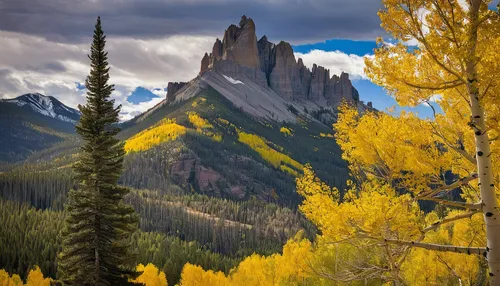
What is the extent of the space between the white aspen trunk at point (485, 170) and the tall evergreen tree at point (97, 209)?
16.6 meters

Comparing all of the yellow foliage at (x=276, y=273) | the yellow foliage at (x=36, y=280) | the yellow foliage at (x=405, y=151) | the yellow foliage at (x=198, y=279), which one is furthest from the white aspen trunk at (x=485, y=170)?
the yellow foliage at (x=36, y=280)

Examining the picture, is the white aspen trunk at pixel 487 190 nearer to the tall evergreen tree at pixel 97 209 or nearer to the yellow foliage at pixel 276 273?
the tall evergreen tree at pixel 97 209

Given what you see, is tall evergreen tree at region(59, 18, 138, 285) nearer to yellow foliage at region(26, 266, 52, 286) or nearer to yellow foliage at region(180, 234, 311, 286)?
yellow foliage at region(180, 234, 311, 286)

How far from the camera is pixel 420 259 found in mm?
24078

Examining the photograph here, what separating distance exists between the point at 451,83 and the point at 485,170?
189 centimetres

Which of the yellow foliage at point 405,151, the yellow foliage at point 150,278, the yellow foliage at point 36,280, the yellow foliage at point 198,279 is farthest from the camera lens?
the yellow foliage at point 36,280

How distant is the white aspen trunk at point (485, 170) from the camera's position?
784 centimetres

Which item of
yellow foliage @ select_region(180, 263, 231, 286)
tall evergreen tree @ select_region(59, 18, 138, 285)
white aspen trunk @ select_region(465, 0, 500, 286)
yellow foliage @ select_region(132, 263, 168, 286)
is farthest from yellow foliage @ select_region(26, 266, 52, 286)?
white aspen trunk @ select_region(465, 0, 500, 286)

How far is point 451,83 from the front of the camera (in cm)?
865

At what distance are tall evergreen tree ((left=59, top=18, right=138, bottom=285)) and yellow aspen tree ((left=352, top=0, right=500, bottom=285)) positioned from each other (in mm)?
14731

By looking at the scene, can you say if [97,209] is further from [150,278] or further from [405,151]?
[150,278]

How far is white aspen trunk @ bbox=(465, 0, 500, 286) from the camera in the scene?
25.7 feet

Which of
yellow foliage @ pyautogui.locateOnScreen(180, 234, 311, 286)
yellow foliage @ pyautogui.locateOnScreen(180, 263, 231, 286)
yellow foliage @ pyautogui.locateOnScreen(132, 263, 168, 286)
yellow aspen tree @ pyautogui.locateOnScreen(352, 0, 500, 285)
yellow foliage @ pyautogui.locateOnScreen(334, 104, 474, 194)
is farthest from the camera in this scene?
yellow foliage @ pyautogui.locateOnScreen(180, 263, 231, 286)

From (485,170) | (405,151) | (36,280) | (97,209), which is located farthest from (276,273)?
(36,280)
